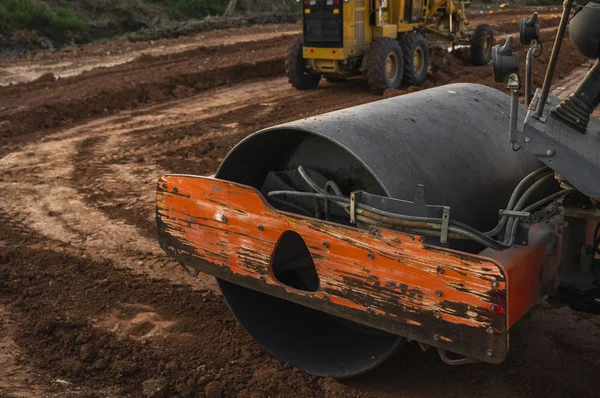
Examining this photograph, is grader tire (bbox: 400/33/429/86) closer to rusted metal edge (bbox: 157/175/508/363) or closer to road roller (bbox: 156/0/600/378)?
road roller (bbox: 156/0/600/378)

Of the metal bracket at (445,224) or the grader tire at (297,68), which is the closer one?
the metal bracket at (445,224)

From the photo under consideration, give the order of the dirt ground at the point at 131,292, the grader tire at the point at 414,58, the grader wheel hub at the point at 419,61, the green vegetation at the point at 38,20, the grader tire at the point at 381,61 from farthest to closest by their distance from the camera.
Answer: the green vegetation at the point at 38,20 → the grader wheel hub at the point at 419,61 → the grader tire at the point at 414,58 → the grader tire at the point at 381,61 → the dirt ground at the point at 131,292

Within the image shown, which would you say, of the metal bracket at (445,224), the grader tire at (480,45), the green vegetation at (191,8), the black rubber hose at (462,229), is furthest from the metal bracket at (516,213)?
the green vegetation at (191,8)

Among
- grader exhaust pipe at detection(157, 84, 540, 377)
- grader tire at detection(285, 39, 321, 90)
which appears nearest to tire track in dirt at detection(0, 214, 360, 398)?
grader exhaust pipe at detection(157, 84, 540, 377)

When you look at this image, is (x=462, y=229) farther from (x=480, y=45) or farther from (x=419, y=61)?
(x=480, y=45)

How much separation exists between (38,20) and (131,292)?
20.7 metres

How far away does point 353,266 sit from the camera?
3.06 metres

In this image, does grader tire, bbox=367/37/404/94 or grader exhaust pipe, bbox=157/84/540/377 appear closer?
grader exhaust pipe, bbox=157/84/540/377

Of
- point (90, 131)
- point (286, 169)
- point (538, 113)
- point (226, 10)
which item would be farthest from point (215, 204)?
point (226, 10)

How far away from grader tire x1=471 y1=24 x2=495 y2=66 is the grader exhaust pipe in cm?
1245

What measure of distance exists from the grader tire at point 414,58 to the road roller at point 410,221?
30.1 ft

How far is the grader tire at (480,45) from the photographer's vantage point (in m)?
16.0

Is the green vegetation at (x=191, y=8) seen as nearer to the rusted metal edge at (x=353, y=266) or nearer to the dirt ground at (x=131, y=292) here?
the dirt ground at (x=131, y=292)

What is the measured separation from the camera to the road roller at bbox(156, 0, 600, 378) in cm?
277
